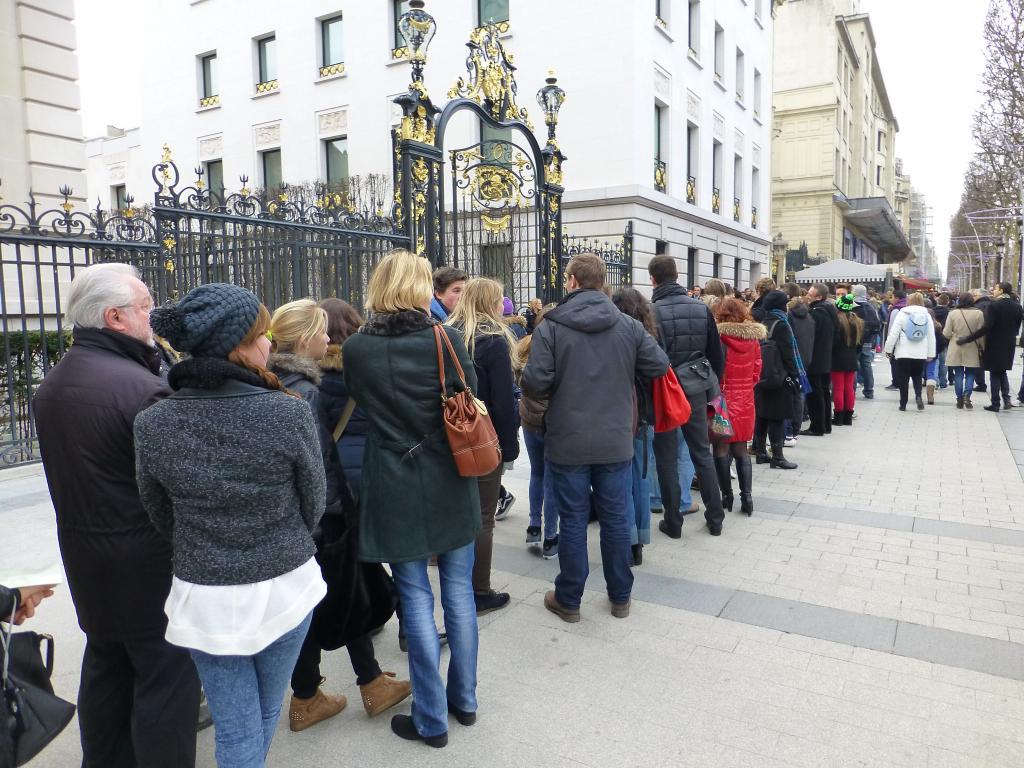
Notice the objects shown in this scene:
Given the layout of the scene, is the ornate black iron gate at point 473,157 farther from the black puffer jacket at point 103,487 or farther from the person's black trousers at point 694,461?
the black puffer jacket at point 103,487

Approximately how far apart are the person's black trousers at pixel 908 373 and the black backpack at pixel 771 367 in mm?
5358

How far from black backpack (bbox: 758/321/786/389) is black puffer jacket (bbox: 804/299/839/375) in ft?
6.44

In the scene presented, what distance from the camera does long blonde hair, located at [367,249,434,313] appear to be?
285cm

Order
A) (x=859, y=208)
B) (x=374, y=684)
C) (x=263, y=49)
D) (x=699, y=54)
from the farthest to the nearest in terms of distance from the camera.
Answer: (x=859, y=208), (x=263, y=49), (x=699, y=54), (x=374, y=684)

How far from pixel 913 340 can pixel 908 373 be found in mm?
814

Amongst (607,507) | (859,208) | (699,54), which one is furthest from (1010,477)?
(859,208)

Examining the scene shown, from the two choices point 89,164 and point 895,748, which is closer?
point 895,748

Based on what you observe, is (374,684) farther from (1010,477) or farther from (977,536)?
(1010,477)

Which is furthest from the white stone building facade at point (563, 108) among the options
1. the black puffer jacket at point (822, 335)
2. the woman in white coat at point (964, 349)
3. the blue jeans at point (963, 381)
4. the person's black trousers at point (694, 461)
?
the person's black trousers at point (694, 461)

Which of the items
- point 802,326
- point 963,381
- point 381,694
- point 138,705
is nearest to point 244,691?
point 138,705

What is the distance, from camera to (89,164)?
2700 centimetres

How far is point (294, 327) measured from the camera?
2.98m

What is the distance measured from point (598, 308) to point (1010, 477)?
5.74 metres

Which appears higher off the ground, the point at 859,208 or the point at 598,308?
the point at 859,208
